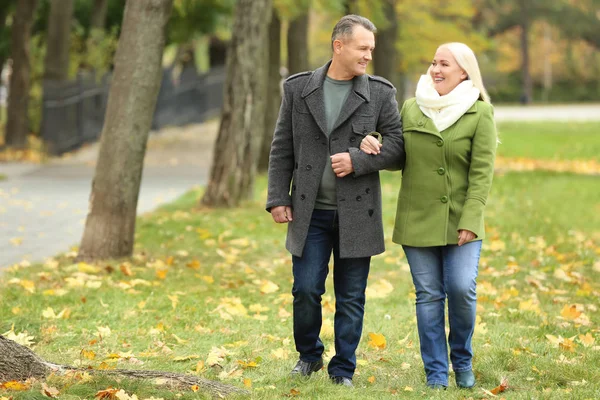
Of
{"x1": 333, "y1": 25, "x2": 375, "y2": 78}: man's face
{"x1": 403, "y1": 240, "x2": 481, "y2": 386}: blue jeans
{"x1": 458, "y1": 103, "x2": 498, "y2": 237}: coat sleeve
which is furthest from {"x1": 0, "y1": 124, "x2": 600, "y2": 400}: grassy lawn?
{"x1": 333, "y1": 25, "x2": 375, "y2": 78}: man's face

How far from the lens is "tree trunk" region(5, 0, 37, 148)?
70.4 feet

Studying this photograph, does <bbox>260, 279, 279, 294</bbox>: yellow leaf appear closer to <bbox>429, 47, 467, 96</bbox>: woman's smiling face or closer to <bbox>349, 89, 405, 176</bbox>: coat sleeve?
<bbox>349, 89, 405, 176</bbox>: coat sleeve

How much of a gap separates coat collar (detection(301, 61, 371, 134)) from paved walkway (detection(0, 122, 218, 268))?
4983mm

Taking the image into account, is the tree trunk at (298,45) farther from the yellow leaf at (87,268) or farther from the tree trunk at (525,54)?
the tree trunk at (525,54)

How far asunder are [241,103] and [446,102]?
24.9 feet

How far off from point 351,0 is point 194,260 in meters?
11.8

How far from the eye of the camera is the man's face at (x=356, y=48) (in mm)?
5010

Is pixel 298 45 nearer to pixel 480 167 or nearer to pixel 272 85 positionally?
pixel 272 85

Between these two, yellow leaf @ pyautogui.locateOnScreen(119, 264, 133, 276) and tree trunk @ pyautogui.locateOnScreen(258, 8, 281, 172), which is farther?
tree trunk @ pyautogui.locateOnScreen(258, 8, 281, 172)

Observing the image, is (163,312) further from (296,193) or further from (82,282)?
(296,193)

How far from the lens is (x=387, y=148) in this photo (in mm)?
5148

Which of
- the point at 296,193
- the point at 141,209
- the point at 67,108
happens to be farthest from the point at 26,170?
the point at 296,193

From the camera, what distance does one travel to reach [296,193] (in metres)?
5.25

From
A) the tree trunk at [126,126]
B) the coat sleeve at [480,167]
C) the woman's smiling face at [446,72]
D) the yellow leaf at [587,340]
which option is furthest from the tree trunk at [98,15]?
the coat sleeve at [480,167]
